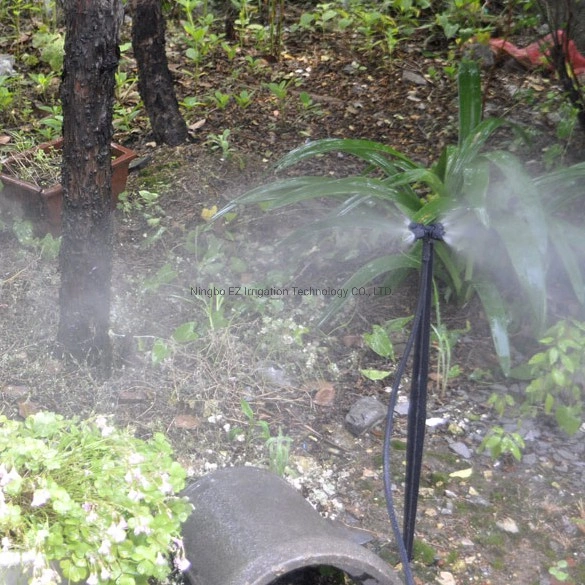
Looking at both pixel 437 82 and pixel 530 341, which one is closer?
pixel 530 341

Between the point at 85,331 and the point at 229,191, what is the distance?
3.97 feet

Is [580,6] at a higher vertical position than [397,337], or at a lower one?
higher

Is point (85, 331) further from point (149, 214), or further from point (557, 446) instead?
point (557, 446)

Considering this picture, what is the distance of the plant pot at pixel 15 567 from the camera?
1.49 m

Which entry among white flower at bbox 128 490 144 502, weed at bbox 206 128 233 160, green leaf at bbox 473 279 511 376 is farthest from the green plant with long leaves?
white flower at bbox 128 490 144 502

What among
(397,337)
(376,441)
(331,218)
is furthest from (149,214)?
(376,441)

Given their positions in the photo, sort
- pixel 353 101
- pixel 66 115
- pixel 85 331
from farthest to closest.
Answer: pixel 353 101, pixel 85 331, pixel 66 115

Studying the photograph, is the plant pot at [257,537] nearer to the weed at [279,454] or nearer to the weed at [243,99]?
the weed at [279,454]

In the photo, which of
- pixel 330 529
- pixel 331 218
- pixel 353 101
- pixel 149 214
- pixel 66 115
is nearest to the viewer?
pixel 330 529

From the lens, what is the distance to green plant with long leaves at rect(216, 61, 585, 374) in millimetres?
2574

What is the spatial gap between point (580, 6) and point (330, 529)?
263 cm

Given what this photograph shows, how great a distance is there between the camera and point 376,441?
101 inches

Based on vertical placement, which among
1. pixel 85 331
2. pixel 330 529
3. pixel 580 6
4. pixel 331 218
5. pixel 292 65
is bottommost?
pixel 330 529

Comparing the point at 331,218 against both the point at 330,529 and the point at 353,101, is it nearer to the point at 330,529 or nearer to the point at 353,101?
the point at 330,529
